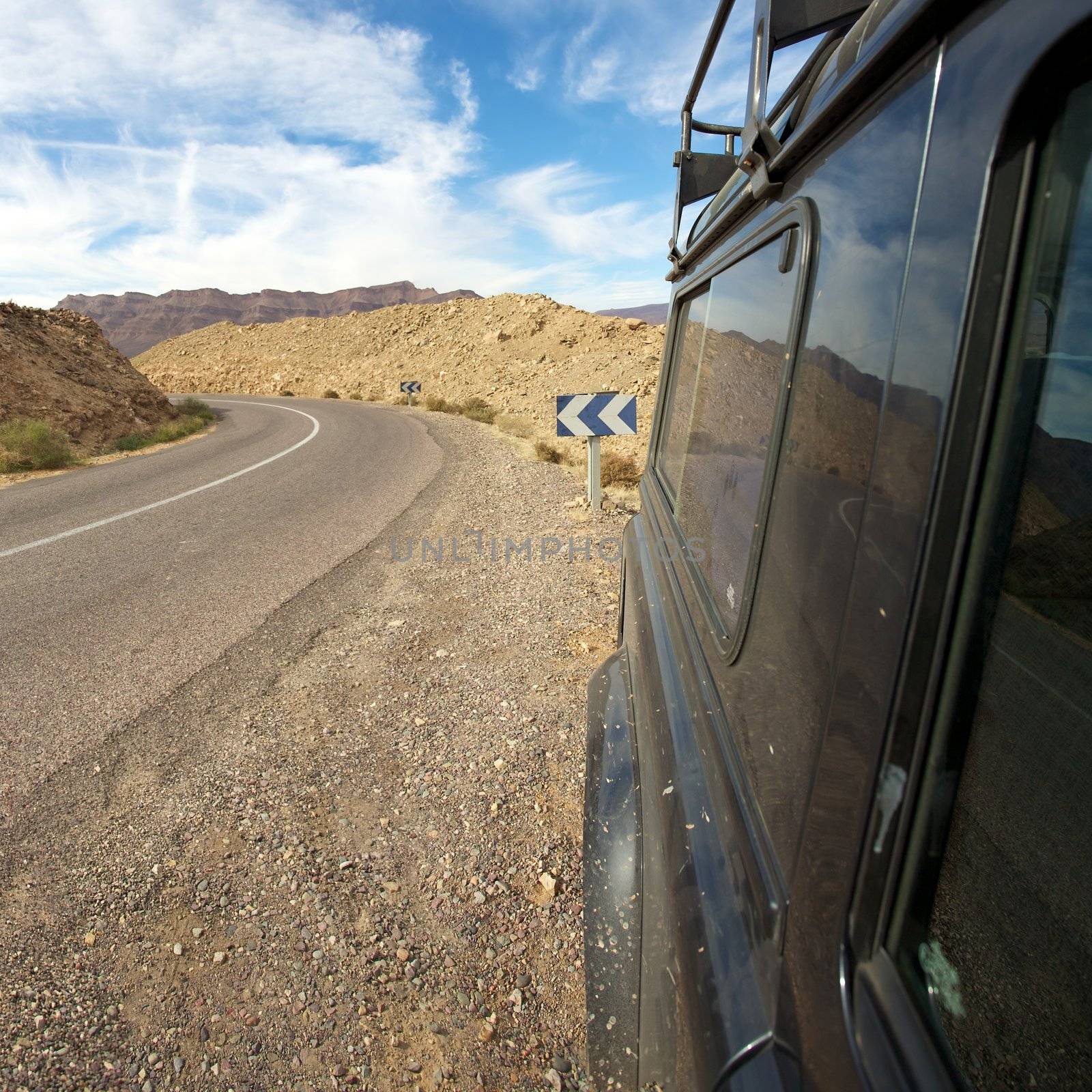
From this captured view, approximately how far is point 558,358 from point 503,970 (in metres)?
31.2

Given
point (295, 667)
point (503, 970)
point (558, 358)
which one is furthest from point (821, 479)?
point (558, 358)

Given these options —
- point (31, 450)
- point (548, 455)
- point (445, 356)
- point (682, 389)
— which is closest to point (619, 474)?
point (548, 455)

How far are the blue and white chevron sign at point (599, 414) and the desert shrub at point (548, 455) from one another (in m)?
4.61

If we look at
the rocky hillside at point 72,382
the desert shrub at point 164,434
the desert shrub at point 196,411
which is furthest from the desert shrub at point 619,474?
the desert shrub at point 196,411

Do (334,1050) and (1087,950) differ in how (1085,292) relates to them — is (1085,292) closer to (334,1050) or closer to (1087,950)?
(1087,950)

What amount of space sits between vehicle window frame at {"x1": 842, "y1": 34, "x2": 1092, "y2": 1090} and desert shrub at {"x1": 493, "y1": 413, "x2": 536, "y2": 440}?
15.1 m

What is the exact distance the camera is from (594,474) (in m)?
7.47

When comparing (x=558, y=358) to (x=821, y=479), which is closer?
(x=821, y=479)

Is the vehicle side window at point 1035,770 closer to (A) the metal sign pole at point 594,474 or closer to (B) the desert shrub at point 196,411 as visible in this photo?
(A) the metal sign pole at point 594,474

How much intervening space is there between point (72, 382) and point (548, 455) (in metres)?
13.4

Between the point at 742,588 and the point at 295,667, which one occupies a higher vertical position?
the point at 742,588

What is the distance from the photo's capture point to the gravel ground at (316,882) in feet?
5.96

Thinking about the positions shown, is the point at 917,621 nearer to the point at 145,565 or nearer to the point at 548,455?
the point at 145,565

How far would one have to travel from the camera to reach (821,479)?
2.97ft
